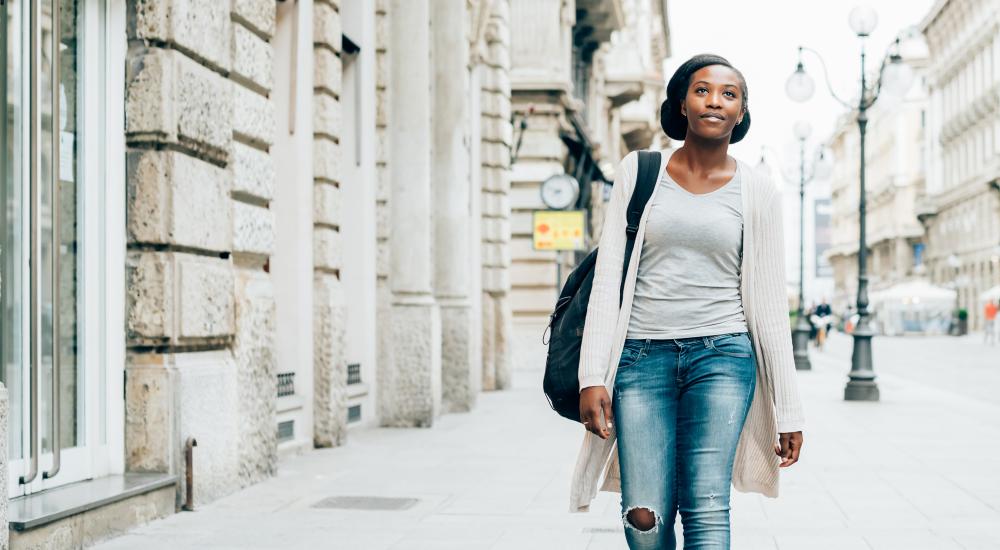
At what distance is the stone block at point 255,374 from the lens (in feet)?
28.3

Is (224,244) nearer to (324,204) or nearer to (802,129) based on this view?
(324,204)

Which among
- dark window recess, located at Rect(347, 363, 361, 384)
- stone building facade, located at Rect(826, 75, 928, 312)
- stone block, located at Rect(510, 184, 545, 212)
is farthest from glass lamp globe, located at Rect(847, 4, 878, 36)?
stone building facade, located at Rect(826, 75, 928, 312)

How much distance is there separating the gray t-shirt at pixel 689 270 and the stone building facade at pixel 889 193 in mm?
85426

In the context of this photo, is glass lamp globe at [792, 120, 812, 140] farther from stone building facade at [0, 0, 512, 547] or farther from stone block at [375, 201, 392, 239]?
stone block at [375, 201, 392, 239]

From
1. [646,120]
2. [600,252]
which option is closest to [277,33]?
[600,252]

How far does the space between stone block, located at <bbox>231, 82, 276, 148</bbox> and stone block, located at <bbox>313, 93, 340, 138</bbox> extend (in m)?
1.87

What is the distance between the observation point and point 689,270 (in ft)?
13.2

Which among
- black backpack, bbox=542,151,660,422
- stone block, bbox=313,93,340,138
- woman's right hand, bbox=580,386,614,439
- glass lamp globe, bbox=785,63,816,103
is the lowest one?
woman's right hand, bbox=580,386,614,439

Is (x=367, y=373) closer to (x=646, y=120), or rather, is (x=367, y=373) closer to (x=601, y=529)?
(x=601, y=529)

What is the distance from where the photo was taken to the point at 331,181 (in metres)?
11.4

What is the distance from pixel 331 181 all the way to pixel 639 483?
7691mm

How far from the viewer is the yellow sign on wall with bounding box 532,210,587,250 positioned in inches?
896

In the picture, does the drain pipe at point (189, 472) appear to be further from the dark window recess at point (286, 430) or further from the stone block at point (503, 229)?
the stone block at point (503, 229)

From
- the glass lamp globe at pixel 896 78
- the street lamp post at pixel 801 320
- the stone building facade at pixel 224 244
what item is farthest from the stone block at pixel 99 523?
the street lamp post at pixel 801 320
